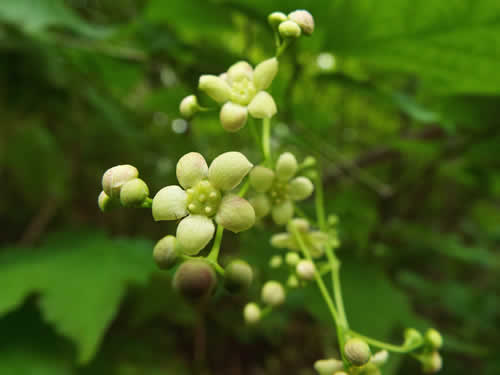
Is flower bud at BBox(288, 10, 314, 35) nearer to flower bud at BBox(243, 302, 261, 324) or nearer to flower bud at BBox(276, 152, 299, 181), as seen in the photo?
flower bud at BBox(276, 152, 299, 181)

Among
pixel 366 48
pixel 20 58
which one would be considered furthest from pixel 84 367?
pixel 366 48

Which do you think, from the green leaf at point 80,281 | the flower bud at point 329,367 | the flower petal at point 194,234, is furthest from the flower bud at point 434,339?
the green leaf at point 80,281

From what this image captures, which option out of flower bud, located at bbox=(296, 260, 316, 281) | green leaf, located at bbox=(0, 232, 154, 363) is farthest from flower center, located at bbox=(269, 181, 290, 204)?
green leaf, located at bbox=(0, 232, 154, 363)

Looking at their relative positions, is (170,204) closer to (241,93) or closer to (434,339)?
(241,93)

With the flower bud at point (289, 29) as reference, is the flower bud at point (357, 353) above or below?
below

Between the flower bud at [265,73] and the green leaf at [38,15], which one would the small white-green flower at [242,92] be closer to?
the flower bud at [265,73]
